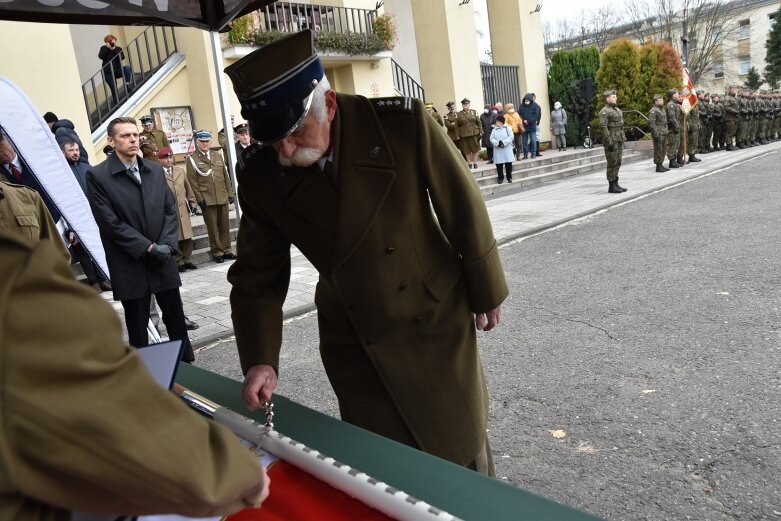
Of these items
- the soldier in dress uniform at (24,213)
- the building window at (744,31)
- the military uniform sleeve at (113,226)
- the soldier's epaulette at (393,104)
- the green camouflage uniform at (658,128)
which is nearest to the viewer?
the soldier's epaulette at (393,104)

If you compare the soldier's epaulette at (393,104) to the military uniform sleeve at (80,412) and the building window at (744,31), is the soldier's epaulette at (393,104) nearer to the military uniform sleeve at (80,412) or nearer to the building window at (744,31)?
the military uniform sleeve at (80,412)

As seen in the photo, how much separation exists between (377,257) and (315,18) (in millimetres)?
17780

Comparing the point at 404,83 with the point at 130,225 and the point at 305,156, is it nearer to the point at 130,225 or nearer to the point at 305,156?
the point at 130,225

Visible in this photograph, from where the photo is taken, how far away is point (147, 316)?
5.36 m

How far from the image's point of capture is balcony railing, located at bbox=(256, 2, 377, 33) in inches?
678

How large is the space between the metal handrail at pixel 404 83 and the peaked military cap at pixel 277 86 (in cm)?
1927

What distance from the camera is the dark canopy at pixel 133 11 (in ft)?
10.5

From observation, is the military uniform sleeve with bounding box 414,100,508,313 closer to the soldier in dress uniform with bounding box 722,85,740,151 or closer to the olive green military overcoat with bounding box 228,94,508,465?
the olive green military overcoat with bounding box 228,94,508,465

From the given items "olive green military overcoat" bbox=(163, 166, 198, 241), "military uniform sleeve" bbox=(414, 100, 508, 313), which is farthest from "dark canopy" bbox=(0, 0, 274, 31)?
"olive green military overcoat" bbox=(163, 166, 198, 241)

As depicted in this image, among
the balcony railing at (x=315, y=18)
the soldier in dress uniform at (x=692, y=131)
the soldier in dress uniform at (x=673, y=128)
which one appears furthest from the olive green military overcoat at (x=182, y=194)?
the soldier in dress uniform at (x=692, y=131)

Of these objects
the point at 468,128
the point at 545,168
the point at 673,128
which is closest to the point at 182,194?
the point at 468,128

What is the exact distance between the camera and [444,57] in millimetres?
21781

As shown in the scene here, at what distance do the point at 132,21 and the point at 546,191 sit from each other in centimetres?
1358

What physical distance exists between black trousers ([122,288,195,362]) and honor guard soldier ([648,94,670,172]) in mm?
14194
